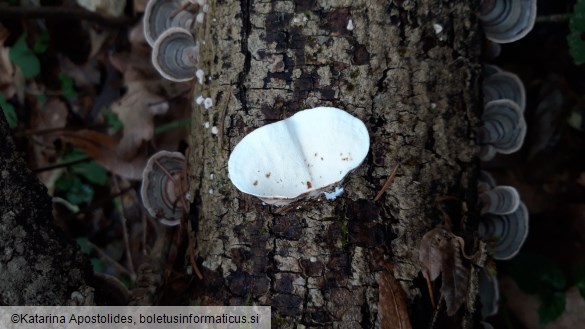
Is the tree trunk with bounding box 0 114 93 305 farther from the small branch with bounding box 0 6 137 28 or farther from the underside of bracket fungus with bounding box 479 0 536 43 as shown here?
the underside of bracket fungus with bounding box 479 0 536 43

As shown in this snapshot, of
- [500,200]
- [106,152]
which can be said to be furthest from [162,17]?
[500,200]

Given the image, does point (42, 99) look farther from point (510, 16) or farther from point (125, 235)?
point (510, 16)

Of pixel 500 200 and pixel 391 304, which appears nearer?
pixel 391 304

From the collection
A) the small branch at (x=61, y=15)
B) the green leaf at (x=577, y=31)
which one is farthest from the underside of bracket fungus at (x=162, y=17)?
the green leaf at (x=577, y=31)

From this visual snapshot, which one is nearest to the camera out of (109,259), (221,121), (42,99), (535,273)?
(221,121)

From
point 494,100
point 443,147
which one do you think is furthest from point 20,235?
point 494,100

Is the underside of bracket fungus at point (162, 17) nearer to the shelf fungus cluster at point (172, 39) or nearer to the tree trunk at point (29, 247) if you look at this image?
the shelf fungus cluster at point (172, 39)

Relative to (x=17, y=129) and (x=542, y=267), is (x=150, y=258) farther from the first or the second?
(x=542, y=267)

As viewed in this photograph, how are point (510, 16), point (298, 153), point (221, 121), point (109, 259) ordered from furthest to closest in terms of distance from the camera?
point (109, 259) → point (510, 16) → point (221, 121) → point (298, 153)
